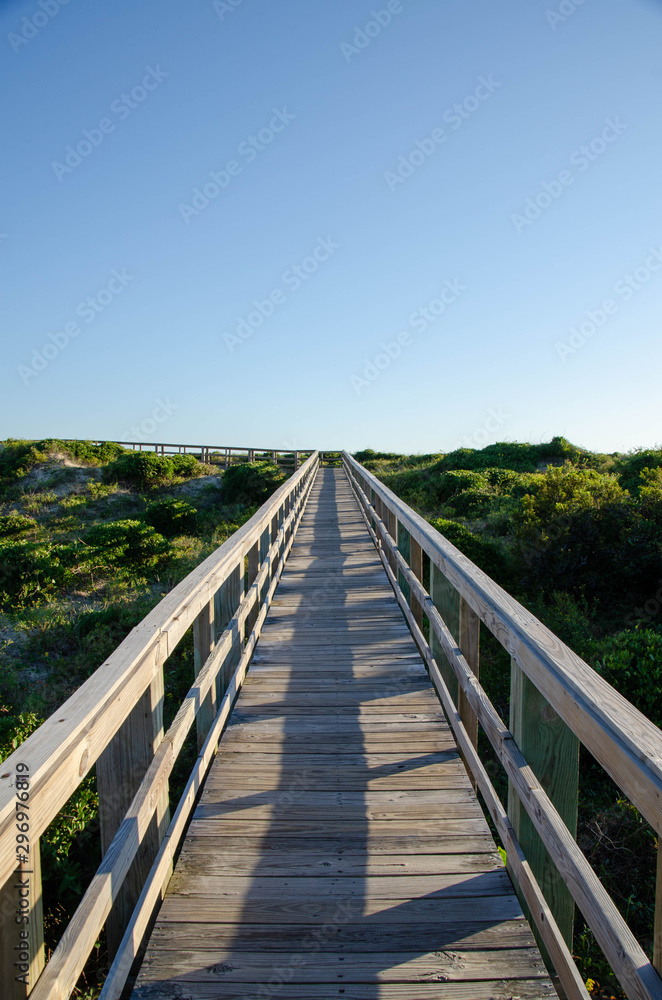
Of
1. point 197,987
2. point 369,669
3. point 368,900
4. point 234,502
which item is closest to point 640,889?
point 369,669

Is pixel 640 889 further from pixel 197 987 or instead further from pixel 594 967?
pixel 197 987

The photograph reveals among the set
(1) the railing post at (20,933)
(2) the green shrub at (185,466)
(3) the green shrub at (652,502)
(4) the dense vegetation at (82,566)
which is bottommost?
(4) the dense vegetation at (82,566)

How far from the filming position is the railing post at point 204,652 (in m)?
2.96

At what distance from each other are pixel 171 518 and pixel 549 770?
1543 cm

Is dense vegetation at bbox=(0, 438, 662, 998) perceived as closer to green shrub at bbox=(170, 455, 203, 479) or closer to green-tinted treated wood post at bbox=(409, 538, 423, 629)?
green-tinted treated wood post at bbox=(409, 538, 423, 629)

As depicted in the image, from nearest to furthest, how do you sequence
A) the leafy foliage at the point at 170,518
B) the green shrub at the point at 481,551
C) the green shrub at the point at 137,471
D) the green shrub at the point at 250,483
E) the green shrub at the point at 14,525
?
the green shrub at the point at 481,551, the green shrub at the point at 14,525, the leafy foliage at the point at 170,518, the green shrub at the point at 137,471, the green shrub at the point at 250,483

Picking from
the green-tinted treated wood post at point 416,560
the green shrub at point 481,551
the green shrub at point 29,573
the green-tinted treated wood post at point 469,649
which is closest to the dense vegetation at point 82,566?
the green shrub at point 29,573

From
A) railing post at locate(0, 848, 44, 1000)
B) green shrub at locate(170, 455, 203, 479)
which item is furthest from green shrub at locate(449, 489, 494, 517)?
railing post at locate(0, 848, 44, 1000)

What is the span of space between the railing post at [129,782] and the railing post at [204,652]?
82 centimetres

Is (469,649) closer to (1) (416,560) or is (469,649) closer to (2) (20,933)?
(1) (416,560)

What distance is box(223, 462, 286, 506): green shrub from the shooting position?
21922 mm

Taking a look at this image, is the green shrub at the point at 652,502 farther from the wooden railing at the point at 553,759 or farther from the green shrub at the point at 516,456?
the green shrub at the point at 516,456

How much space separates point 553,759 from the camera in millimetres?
2004

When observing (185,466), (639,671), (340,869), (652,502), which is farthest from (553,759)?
(185,466)
